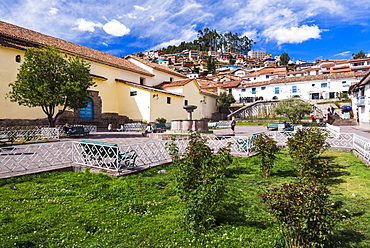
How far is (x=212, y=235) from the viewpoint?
342cm

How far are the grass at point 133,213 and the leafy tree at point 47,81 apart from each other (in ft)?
31.3

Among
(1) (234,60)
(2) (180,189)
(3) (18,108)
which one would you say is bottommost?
(2) (180,189)

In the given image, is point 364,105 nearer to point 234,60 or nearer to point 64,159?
point 64,159

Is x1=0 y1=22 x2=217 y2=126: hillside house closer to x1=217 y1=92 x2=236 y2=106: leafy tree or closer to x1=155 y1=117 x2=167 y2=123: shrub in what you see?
x1=155 y1=117 x2=167 y2=123: shrub

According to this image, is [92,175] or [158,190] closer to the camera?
[158,190]

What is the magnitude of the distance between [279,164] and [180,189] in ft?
17.3

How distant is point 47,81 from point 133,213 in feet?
44.4

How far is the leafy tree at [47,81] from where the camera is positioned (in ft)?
46.3

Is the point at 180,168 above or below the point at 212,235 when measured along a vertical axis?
above

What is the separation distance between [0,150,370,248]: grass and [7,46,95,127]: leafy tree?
31.3 feet

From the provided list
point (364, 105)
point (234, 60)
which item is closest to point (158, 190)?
point (364, 105)

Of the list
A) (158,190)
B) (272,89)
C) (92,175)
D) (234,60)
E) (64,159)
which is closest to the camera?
(158,190)

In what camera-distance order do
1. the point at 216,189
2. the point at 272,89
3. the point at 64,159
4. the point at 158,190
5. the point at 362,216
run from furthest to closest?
the point at 272,89 < the point at 64,159 < the point at 158,190 < the point at 362,216 < the point at 216,189

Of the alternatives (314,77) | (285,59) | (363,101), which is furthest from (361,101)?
(285,59)
